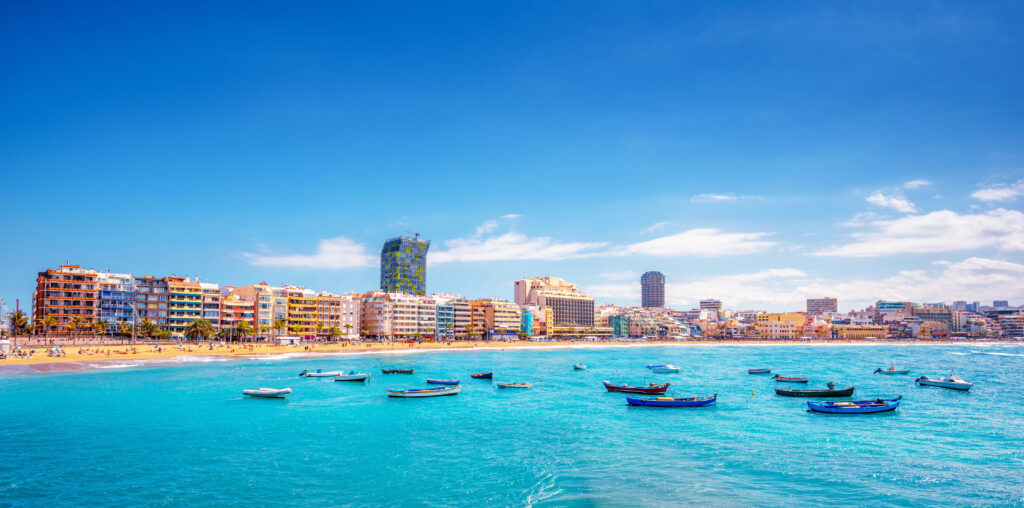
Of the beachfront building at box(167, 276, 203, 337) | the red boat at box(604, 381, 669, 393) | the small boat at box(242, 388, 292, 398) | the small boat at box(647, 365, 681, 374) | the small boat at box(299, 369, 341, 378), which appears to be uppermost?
the beachfront building at box(167, 276, 203, 337)

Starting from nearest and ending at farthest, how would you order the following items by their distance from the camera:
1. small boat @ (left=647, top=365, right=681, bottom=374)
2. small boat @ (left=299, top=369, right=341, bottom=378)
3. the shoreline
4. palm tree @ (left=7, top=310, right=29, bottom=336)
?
small boat @ (left=299, top=369, right=341, bottom=378) < the shoreline < small boat @ (left=647, top=365, right=681, bottom=374) < palm tree @ (left=7, top=310, right=29, bottom=336)

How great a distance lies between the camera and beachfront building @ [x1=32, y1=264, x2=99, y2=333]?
127312mm

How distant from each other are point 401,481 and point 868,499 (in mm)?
21655

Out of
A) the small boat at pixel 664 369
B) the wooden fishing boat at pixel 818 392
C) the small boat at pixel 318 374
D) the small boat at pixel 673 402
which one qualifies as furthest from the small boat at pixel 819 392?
the small boat at pixel 318 374

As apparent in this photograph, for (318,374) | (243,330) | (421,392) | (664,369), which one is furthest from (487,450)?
(243,330)

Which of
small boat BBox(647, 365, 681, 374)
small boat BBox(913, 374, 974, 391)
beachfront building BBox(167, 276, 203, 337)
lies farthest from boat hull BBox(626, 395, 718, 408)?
beachfront building BBox(167, 276, 203, 337)

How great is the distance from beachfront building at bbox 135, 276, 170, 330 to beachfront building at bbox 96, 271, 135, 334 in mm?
1433

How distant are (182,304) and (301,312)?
3041 centimetres

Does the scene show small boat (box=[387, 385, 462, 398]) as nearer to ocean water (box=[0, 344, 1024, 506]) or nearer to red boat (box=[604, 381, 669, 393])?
ocean water (box=[0, 344, 1024, 506])

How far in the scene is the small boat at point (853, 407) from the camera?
51.0 m

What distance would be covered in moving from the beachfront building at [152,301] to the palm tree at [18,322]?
20185 mm

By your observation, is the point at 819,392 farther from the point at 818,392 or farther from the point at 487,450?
the point at 487,450

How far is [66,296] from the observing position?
12962 cm

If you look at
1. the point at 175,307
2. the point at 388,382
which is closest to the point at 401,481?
the point at 388,382
